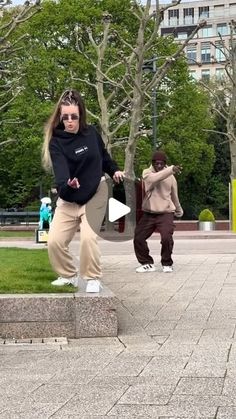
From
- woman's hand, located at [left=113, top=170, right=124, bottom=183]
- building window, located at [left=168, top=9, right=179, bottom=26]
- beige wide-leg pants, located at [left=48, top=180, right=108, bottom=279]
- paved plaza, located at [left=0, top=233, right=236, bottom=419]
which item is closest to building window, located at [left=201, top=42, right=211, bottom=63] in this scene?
building window, located at [left=168, top=9, right=179, bottom=26]

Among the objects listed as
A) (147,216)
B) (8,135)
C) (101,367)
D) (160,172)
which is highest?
(8,135)

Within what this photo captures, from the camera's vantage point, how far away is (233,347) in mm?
5746

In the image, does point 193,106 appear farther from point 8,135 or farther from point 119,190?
point 119,190

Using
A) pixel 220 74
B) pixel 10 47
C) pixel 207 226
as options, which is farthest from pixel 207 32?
pixel 10 47

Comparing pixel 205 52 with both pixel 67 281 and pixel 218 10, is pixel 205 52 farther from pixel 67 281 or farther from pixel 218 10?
pixel 67 281

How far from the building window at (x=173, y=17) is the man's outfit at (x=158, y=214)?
107 meters

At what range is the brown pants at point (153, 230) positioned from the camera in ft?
36.0

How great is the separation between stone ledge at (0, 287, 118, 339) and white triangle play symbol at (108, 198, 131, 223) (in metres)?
1.19

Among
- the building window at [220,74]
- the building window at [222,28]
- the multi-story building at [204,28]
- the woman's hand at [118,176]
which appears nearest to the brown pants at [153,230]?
the woman's hand at [118,176]

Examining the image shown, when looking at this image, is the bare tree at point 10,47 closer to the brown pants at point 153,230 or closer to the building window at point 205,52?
the brown pants at point 153,230

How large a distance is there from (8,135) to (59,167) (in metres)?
35.2

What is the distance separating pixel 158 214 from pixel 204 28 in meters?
101

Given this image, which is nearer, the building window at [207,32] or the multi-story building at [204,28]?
the multi-story building at [204,28]

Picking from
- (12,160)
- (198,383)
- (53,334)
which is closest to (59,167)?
(53,334)
